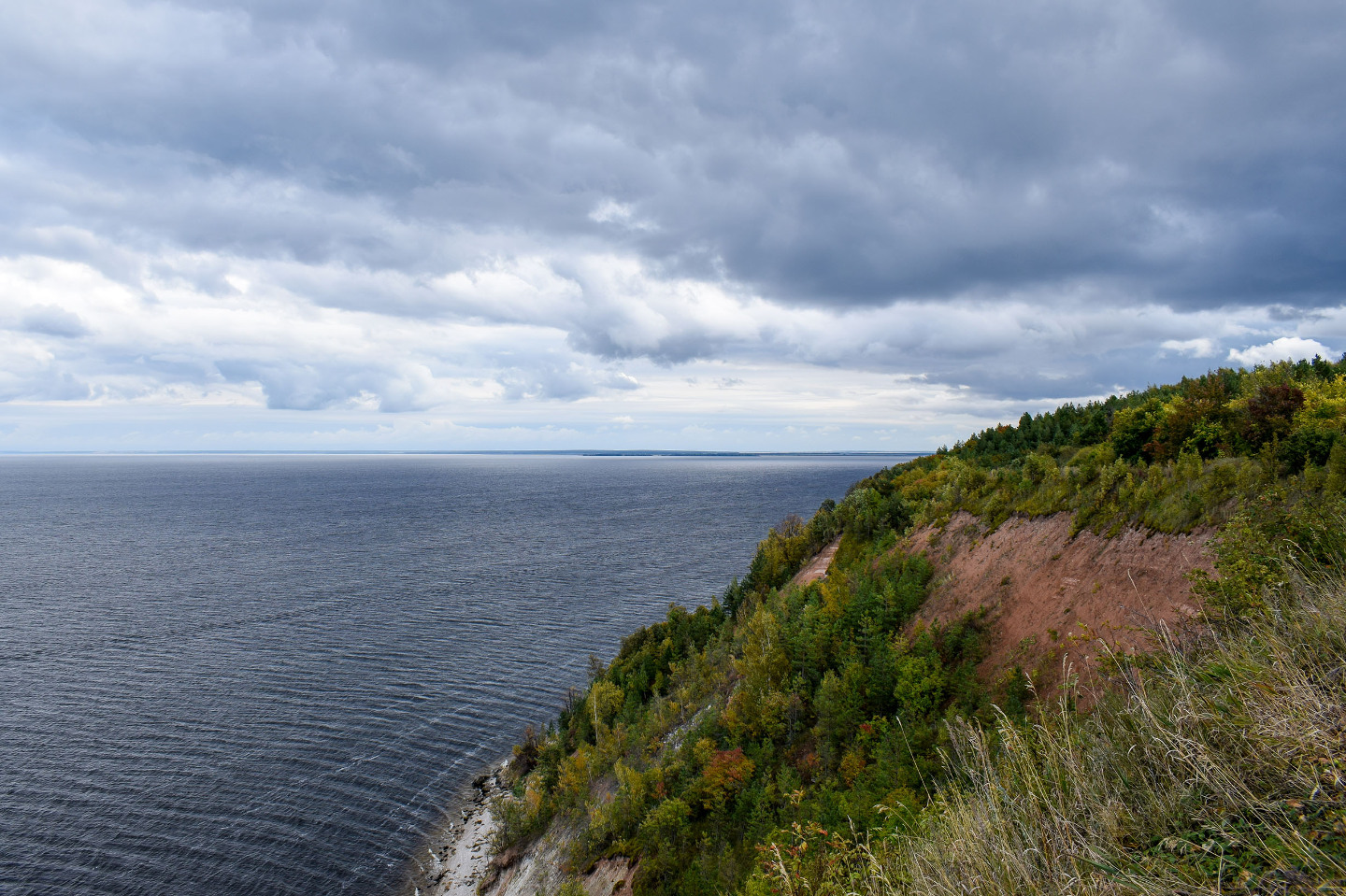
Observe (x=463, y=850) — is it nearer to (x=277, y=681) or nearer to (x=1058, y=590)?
(x=277, y=681)

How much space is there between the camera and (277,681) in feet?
139

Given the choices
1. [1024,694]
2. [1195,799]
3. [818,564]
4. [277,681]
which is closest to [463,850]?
[818,564]

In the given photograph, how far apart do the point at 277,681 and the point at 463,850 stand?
2278cm

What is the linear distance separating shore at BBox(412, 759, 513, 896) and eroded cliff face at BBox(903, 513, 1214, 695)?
21.2 m

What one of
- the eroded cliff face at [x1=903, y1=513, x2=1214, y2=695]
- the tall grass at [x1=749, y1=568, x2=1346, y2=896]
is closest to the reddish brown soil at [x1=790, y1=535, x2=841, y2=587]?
the eroded cliff face at [x1=903, y1=513, x2=1214, y2=695]

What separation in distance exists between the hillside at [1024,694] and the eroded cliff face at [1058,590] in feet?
0.30

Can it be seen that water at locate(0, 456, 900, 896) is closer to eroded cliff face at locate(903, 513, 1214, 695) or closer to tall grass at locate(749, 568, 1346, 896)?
eroded cliff face at locate(903, 513, 1214, 695)

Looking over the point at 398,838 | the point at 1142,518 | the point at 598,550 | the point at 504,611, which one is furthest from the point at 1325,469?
the point at 598,550

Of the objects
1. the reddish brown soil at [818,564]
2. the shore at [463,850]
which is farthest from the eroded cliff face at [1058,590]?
the shore at [463,850]

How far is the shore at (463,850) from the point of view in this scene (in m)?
25.8

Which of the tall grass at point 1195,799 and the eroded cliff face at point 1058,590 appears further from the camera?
the eroded cliff face at point 1058,590

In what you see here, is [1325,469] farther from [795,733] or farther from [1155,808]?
[795,733]

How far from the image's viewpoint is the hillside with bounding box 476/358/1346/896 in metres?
5.79

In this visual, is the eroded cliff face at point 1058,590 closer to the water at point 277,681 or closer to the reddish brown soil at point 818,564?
the reddish brown soil at point 818,564
